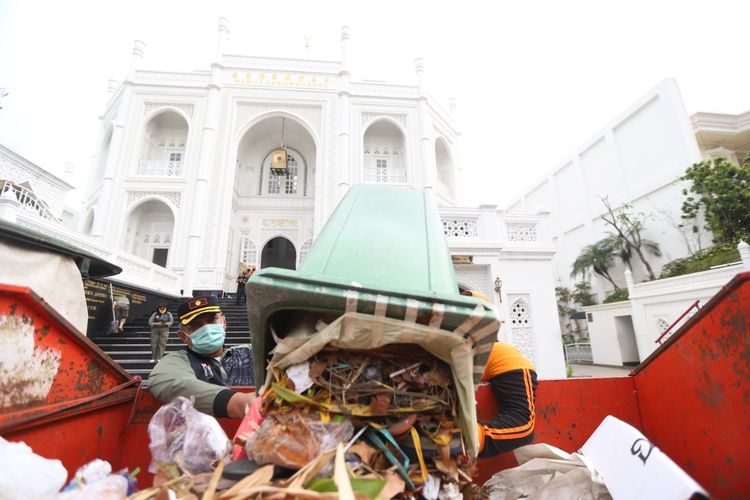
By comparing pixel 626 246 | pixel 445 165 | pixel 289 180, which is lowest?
pixel 626 246

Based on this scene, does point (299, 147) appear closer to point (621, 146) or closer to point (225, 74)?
point (225, 74)

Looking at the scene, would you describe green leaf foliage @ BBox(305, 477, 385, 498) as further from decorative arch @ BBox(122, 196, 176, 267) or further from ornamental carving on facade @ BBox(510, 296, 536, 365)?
decorative arch @ BBox(122, 196, 176, 267)

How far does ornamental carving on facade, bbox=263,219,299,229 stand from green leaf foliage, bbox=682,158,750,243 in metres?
15.4

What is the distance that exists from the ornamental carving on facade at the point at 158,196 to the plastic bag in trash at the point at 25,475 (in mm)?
13406

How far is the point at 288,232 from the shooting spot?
Result: 14.5 m

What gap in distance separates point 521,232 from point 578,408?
247 inches

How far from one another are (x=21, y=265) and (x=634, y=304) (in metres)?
15.3

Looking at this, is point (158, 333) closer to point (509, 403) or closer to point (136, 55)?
point (509, 403)

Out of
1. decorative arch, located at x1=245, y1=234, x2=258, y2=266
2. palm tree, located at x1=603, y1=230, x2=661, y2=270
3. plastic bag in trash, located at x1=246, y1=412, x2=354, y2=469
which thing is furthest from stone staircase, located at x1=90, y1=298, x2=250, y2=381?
palm tree, located at x1=603, y1=230, x2=661, y2=270

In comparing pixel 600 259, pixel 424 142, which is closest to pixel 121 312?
pixel 424 142

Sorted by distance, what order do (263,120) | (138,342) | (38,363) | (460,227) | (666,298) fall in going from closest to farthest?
(38,363)
(138,342)
(460,227)
(666,298)
(263,120)

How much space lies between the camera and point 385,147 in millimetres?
15625

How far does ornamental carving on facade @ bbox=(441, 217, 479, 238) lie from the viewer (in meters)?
7.41

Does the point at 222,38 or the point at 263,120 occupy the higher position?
the point at 222,38
